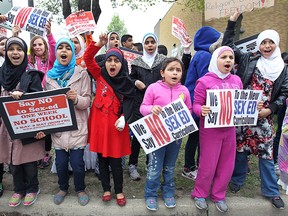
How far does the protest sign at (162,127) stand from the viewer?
2982 millimetres

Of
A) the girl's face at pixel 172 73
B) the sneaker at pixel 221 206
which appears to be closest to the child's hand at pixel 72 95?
the girl's face at pixel 172 73

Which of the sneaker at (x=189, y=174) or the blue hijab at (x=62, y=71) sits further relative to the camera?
the sneaker at (x=189, y=174)

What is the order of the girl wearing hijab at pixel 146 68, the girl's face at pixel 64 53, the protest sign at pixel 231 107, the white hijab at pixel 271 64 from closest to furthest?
1. the protest sign at pixel 231 107
2. the girl's face at pixel 64 53
3. the white hijab at pixel 271 64
4. the girl wearing hijab at pixel 146 68

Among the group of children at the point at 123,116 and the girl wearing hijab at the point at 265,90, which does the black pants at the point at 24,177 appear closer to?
the group of children at the point at 123,116

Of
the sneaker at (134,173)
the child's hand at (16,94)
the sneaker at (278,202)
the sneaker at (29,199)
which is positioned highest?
the child's hand at (16,94)

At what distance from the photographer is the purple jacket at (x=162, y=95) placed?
303 cm

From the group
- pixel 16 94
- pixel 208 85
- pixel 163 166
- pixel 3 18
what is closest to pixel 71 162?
pixel 16 94

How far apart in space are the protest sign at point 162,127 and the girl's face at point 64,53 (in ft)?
3.47

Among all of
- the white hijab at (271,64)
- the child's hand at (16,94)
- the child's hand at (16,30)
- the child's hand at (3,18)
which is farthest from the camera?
the child's hand at (3,18)

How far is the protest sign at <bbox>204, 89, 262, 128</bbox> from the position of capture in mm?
2971

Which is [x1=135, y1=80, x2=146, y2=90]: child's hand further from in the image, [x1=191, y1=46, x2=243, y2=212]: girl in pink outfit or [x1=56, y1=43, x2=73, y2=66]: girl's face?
[x1=56, y1=43, x2=73, y2=66]: girl's face

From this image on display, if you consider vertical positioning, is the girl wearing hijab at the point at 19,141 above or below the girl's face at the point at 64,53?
below

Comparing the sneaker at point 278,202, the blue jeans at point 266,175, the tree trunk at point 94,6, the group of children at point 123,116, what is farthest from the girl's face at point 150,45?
the tree trunk at point 94,6

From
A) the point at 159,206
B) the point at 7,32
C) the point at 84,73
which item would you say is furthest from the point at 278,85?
the point at 7,32
